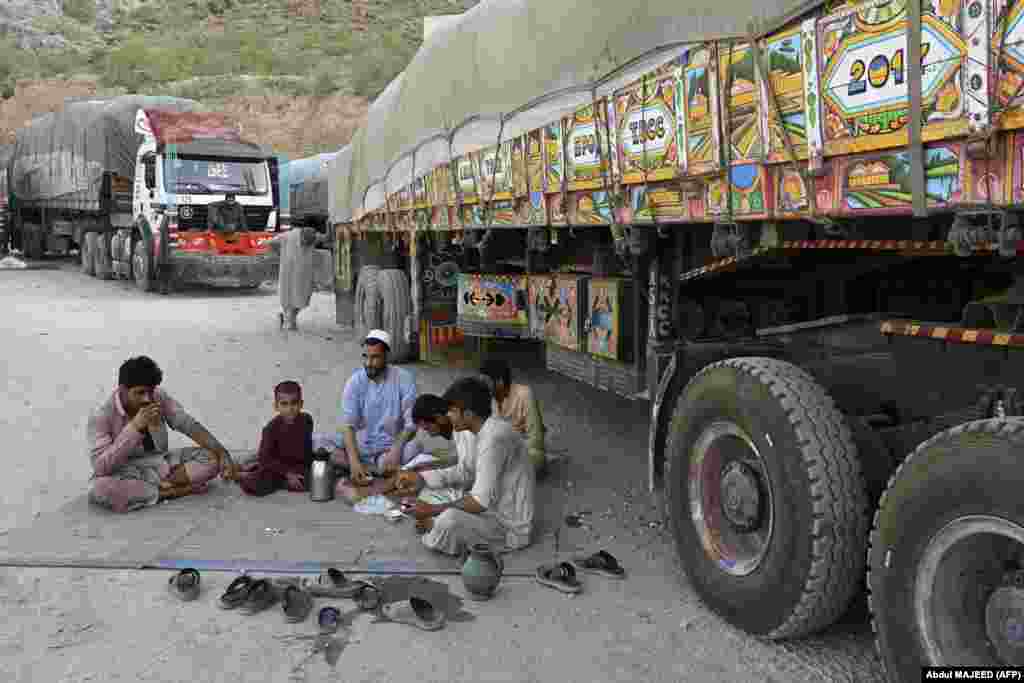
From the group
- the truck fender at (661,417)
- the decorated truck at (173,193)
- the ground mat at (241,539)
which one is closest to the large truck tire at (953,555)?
the truck fender at (661,417)

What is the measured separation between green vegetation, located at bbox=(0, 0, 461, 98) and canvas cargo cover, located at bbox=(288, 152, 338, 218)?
14404mm

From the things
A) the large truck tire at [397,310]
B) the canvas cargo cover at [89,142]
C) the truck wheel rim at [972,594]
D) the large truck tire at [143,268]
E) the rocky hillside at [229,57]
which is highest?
the rocky hillside at [229,57]

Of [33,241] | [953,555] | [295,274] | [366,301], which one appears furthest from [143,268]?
[953,555]

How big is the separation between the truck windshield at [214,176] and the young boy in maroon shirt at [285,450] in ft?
44.3

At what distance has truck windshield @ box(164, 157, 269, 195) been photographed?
1759cm

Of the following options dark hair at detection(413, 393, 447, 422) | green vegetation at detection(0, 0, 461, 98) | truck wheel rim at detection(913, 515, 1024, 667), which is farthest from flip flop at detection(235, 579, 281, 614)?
green vegetation at detection(0, 0, 461, 98)

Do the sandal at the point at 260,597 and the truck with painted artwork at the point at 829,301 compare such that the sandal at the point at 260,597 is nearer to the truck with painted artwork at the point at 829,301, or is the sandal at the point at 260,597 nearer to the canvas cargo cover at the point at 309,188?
the truck with painted artwork at the point at 829,301

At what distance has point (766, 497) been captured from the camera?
3277mm

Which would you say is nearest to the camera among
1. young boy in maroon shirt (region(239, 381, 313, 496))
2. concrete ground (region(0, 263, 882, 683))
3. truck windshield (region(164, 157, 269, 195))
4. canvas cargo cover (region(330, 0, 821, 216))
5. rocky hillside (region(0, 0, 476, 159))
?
concrete ground (region(0, 263, 882, 683))

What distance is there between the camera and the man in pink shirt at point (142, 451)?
4.93m

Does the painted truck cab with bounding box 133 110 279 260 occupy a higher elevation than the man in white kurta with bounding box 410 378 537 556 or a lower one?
higher

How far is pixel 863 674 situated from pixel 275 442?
3.44 m

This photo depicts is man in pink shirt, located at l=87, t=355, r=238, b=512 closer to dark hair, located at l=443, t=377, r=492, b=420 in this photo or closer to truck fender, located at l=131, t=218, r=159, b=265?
dark hair, located at l=443, t=377, r=492, b=420

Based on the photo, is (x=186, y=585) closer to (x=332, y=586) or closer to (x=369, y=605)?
(x=332, y=586)
